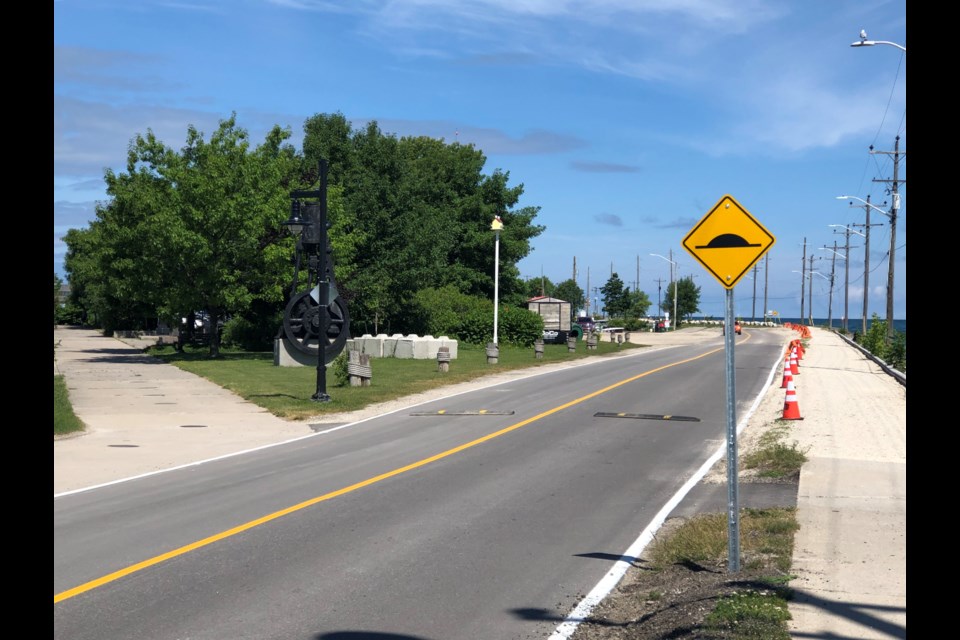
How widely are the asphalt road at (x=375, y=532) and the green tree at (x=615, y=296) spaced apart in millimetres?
101177

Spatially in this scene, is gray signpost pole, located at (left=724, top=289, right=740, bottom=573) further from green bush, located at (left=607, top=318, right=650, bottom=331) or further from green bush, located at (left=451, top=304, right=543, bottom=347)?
green bush, located at (left=607, top=318, right=650, bottom=331)

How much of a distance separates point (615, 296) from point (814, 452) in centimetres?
10583

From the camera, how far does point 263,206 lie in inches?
1628

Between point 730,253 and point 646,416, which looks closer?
point 730,253

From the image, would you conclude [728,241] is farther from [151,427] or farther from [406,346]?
[406,346]

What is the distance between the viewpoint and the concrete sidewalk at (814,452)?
6.99m

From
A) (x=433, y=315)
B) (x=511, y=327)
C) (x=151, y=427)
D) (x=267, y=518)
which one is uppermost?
(x=433, y=315)

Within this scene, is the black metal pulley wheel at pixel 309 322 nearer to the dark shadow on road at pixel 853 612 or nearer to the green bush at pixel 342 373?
the green bush at pixel 342 373

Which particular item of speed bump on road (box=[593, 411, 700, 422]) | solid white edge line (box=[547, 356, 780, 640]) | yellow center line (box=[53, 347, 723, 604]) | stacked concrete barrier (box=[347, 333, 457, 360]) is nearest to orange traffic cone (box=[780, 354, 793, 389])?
speed bump on road (box=[593, 411, 700, 422])

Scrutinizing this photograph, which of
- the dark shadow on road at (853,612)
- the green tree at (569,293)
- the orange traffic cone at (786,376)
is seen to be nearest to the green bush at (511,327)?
the orange traffic cone at (786,376)

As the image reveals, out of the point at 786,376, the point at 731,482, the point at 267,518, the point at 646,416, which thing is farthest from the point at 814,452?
the point at 267,518

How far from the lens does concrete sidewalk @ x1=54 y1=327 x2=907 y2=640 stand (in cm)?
699

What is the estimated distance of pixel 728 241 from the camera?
805 centimetres

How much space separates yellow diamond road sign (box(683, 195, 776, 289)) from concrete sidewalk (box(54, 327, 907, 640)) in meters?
2.42
